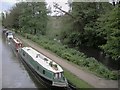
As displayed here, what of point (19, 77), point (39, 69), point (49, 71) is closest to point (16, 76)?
point (19, 77)

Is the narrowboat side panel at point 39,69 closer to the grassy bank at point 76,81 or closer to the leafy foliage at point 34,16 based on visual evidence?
the grassy bank at point 76,81

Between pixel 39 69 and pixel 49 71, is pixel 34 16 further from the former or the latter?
pixel 49 71

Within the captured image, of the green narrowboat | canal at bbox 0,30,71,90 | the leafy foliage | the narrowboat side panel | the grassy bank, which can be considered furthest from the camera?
the leafy foliage

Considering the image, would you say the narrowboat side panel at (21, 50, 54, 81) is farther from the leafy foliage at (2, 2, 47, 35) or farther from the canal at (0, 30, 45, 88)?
the leafy foliage at (2, 2, 47, 35)

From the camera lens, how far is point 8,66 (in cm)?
2628

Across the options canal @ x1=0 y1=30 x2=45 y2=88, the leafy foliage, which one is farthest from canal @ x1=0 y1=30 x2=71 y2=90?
the leafy foliage

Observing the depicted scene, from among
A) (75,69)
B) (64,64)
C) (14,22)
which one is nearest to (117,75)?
(75,69)

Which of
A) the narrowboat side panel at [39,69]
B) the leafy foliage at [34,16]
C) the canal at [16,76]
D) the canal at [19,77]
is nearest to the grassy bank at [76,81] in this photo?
the canal at [19,77]

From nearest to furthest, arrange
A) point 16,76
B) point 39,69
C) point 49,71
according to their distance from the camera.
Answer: point 49,71 < point 39,69 < point 16,76

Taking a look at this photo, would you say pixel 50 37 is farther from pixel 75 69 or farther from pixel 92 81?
pixel 92 81

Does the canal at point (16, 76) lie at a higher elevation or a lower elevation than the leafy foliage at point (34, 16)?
lower

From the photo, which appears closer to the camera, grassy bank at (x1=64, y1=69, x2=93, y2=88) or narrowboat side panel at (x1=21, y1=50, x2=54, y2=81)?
grassy bank at (x1=64, y1=69, x2=93, y2=88)

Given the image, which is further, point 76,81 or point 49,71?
point 49,71

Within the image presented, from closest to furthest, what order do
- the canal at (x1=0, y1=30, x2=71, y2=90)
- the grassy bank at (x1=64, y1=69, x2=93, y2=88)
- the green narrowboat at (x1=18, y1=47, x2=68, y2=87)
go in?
the grassy bank at (x1=64, y1=69, x2=93, y2=88), the green narrowboat at (x1=18, y1=47, x2=68, y2=87), the canal at (x1=0, y1=30, x2=71, y2=90)
